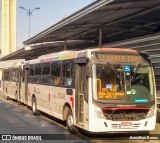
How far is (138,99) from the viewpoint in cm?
1175

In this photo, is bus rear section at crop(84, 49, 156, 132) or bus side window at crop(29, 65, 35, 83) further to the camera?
bus side window at crop(29, 65, 35, 83)

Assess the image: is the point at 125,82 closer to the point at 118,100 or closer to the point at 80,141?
the point at 118,100

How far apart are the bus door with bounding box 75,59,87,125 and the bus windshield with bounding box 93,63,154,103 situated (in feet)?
1.90

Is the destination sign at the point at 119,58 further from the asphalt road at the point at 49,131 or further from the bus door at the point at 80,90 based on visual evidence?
the asphalt road at the point at 49,131

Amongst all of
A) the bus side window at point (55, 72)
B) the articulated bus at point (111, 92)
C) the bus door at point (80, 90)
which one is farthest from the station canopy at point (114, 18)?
the bus door at point (80, 90)

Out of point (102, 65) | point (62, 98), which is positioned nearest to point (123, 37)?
point (62, 98)

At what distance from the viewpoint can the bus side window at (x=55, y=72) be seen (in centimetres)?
1495

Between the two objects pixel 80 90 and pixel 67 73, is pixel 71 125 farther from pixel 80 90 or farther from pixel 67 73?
pixel 67 73

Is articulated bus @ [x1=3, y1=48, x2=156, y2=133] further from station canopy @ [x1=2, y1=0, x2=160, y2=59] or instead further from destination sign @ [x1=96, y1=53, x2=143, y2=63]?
station canopy @ [x1=2, y1=0, x2=160, y2=59]

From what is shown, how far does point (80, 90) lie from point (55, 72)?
316cm

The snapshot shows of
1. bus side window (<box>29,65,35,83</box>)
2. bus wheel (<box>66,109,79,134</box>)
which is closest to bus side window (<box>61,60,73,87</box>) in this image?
bus wheel (<box>66,109,79,134</box>)

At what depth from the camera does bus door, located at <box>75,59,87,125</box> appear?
12158 millimetres

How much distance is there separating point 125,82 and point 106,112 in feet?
3.48

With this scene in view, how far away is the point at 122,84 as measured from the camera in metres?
11.7
